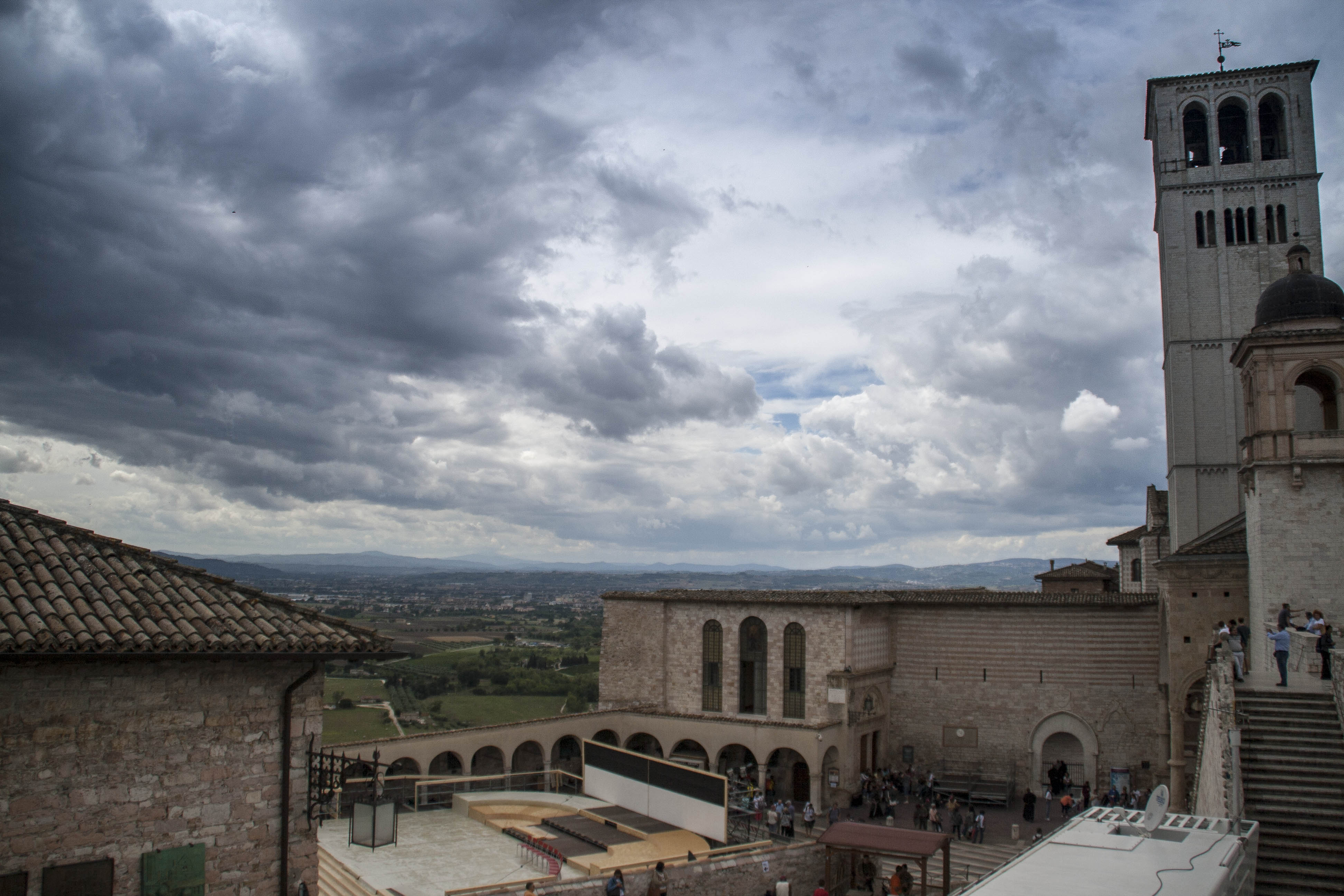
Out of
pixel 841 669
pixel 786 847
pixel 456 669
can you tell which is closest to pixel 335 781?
pixel 786 847

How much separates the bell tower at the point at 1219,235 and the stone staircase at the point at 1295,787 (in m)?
28.0

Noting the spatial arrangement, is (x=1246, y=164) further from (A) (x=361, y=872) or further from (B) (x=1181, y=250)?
(A) (x=361, y=872)

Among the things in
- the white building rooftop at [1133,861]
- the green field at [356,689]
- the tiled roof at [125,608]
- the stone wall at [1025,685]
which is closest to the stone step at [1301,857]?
the white building rooftop at [1133,861]

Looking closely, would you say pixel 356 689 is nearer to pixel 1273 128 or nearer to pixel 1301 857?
pixel 1301 857

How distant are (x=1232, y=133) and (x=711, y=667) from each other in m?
37.0

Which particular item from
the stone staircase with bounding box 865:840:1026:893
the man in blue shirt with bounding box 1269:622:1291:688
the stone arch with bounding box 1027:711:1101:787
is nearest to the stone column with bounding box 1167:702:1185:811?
the stone staircase with bounding box 865:840:1026:893

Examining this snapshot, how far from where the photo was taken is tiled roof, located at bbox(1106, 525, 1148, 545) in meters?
50.7

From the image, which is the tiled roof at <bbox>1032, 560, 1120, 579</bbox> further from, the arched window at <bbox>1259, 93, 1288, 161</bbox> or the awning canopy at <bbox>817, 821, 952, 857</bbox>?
the awning canopy at <bbox>817, 821, 952, 857</bbox>

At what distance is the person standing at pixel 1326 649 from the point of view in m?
17.2

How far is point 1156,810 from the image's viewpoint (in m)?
12.2

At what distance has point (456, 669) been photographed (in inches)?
3268

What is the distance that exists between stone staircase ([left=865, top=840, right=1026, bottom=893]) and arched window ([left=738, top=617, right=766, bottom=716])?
10.5m

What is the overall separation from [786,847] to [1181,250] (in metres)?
35.2

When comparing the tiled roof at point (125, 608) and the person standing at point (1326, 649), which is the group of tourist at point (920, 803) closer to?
the person standing at point (1326, 649)
